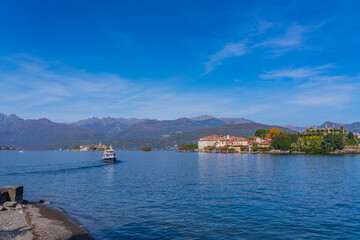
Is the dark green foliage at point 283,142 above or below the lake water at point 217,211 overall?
above

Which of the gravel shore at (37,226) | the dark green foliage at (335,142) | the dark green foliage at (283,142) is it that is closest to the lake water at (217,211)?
the gravel shore at (37,226)

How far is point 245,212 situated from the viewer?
26422mm

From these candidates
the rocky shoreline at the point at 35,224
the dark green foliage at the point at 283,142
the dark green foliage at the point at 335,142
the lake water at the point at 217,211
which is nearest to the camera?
the rocky shoreline at the point at 35,224

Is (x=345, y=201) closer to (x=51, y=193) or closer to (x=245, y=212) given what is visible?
(x=245, y=212)

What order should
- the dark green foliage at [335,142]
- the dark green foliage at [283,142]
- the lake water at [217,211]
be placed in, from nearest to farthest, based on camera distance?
the lake water at [217,211] → the dark green foliage at [335,142] → the dark green foliage at [283,142]

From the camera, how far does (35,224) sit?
848 inches

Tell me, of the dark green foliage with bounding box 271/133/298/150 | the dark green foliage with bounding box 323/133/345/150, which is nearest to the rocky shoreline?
the dark green foliage with bounding box 271/133/298/150

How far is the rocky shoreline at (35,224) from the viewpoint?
19.0 metres

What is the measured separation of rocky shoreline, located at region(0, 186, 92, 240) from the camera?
19.0m

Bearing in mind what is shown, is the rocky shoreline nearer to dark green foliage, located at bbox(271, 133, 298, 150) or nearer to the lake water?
the lake water

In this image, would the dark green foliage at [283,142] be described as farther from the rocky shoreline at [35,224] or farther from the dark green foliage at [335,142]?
the rocky shoreline at [35,224]

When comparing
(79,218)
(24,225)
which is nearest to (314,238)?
(79,218)

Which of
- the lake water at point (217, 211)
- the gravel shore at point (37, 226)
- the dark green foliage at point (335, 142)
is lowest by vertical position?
the lake water at point (217, 211)

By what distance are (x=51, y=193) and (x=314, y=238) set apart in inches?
1414
